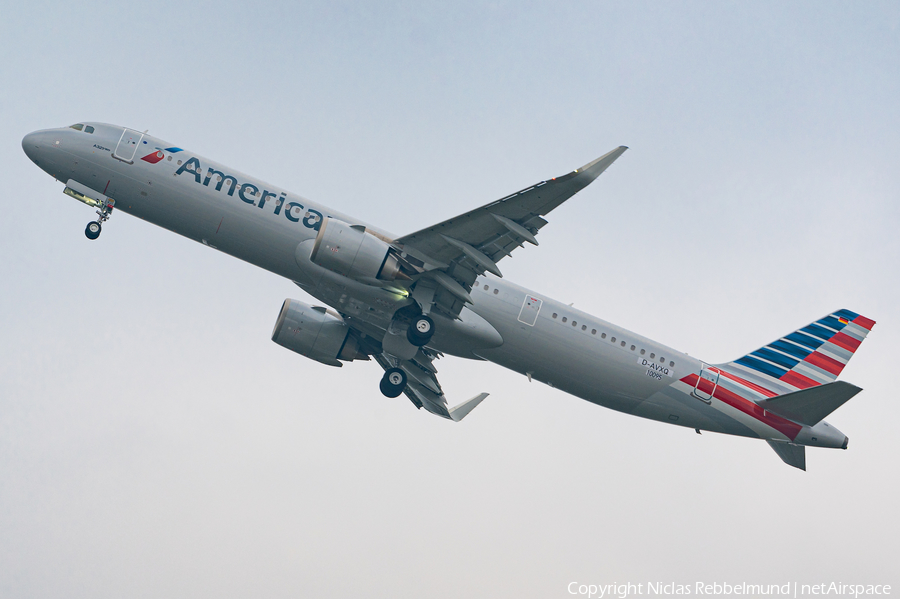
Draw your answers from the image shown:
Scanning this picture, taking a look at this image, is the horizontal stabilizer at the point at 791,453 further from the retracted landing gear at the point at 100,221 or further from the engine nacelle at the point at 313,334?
the retracted landing gear at the point at 100,221

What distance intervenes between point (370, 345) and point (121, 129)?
1345 centimetres

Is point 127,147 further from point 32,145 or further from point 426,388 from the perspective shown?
point 426,388

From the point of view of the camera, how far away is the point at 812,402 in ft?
95.2

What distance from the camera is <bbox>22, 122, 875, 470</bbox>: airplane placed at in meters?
27.0

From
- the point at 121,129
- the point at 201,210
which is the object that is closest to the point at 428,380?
the point at 201,210

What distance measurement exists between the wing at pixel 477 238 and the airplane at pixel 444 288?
2.2 inches

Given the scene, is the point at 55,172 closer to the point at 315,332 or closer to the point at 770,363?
the point at 315,332

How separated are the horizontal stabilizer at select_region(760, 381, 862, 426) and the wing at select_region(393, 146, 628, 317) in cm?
1217

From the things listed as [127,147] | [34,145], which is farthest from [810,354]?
[34,145]

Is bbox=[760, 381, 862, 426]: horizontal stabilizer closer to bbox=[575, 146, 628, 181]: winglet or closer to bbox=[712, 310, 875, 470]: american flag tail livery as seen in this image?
bbox=[712, 310, 875, 470]: american flag tail livery

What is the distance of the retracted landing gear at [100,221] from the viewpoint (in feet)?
95.1

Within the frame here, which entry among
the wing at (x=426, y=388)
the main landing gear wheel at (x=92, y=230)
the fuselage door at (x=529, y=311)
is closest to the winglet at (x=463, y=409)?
the wing at (x=426, y=388)

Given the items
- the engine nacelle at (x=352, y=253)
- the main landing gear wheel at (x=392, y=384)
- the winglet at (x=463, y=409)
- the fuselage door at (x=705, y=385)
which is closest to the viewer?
the engine nacelle at (x=352, y=253)

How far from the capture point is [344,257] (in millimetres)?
26453
